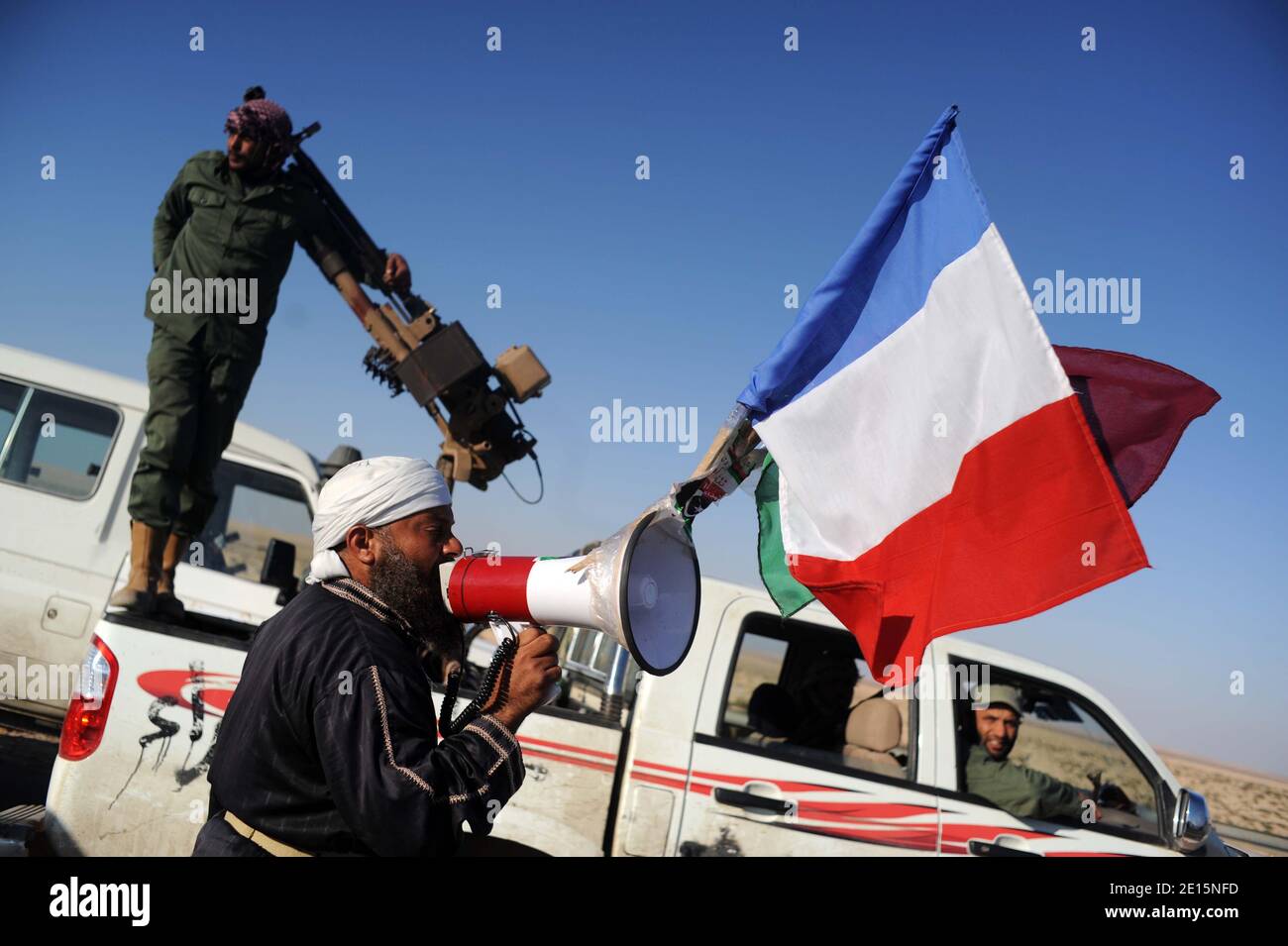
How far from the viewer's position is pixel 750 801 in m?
4.38

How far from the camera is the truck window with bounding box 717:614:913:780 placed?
15.2 feet

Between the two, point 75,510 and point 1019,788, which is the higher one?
point 75,510

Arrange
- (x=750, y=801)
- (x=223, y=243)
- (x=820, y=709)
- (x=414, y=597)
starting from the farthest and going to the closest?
(x=223, y=243) < (x=820, y=709) < (x=750, y=801) < (x=414, y=597)

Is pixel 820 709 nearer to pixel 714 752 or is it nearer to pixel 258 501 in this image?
pixel 714 752

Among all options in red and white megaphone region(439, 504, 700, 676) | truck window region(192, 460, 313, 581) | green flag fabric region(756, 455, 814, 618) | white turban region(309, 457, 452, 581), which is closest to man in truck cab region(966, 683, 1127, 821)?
green flag fabric region(756, 455, 814, 618)

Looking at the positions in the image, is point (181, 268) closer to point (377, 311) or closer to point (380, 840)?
point (377, 311)

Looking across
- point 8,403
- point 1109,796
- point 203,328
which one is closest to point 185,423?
point 203,328

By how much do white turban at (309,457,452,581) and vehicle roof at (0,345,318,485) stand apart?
16.5 feet

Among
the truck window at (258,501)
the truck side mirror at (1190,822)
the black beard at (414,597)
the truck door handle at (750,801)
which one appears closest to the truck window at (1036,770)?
the truck side mirror at (1190,822)

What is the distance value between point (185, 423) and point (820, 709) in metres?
3.47

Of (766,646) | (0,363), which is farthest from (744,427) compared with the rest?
(0,363)

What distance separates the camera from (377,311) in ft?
19.1

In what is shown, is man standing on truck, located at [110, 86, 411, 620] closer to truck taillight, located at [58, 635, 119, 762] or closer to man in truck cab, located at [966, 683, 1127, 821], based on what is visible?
truck taillight, located at [58, 635, 119, 762]

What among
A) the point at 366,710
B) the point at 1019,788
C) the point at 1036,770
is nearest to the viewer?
the point at 366,710
